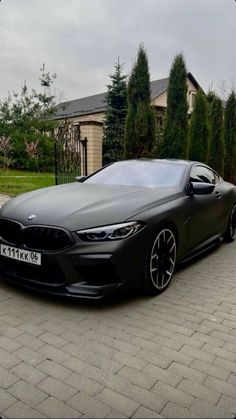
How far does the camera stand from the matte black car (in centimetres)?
277

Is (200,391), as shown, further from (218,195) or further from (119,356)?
(218,195)

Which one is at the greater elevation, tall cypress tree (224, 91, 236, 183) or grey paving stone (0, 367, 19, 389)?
tall cypress tree (224, 91, 236, 183)

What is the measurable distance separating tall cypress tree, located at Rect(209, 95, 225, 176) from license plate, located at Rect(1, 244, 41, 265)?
9.49 meters

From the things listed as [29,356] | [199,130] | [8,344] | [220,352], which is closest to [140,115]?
[199,130]

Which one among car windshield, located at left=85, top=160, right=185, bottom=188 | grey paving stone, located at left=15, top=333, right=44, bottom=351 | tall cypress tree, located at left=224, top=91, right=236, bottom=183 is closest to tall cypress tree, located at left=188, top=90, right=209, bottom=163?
tall cypress tree, located at left=224, top=91, right=236, bottom=183

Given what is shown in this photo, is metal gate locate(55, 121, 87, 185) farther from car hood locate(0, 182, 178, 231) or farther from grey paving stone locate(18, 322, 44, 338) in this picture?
grey paving stone locate(18, 322, 44, 338)

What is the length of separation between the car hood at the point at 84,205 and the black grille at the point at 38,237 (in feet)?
0.19

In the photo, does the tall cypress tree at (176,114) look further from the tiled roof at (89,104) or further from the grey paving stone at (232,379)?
the tiled roof at (89,104)

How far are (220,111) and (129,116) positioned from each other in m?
3.76

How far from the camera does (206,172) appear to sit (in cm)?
491

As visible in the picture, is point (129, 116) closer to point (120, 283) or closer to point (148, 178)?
point (148, 178)

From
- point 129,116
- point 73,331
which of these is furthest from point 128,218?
point 129,116

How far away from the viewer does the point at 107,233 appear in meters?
2.80

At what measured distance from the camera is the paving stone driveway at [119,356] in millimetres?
1809
